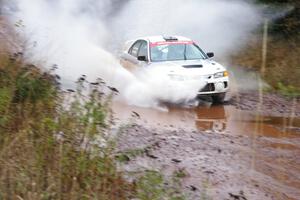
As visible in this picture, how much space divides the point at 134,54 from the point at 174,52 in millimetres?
1445

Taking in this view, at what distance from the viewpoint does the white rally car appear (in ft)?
41.4

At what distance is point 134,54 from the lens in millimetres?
14531

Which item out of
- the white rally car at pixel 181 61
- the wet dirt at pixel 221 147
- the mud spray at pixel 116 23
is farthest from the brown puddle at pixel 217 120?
the mud spray at pixel 116 23

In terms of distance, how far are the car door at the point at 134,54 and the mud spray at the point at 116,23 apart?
0.82 m

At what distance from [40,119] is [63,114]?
232 millimetres

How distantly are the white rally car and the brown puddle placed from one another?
505 millimetres

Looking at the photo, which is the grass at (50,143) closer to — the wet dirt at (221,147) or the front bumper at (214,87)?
the wet dirt at (221,147)

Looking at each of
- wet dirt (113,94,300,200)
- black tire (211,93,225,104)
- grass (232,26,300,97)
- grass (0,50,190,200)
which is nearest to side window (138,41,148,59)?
wet dirt (113,94,300,200)

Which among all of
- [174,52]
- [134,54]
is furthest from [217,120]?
[134,54]

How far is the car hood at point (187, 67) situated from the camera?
12602 mm

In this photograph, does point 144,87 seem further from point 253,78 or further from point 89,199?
point 89,199

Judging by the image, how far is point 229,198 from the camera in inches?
239

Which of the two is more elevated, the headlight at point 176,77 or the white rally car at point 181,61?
the white rally car at point 181,61

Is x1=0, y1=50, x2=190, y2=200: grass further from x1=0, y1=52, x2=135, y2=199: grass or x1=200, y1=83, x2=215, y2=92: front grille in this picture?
x1=200, y1=83, x2=215, y2=92: front grille
